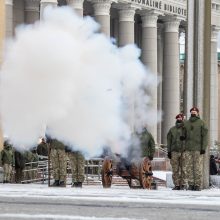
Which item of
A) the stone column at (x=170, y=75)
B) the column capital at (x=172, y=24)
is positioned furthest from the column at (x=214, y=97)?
the column capital at (x=172, y=24)

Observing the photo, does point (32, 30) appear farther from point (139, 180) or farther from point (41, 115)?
point (139, 180)

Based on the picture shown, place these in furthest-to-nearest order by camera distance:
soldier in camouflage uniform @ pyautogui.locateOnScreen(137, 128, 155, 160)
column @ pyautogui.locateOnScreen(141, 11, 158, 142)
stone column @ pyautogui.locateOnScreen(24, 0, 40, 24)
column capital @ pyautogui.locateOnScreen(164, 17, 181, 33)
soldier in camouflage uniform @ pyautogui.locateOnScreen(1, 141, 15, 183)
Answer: column capital @ pyautogui.locateOnScreen(164, 17, 181, 33) < column @ pyautogui.locateOnScreen(141, 11, 158, 142) < stone column @ pyautogui.locateOnScreen(24, 0, 40, 24) < soldier in camouflage uniform @ pyautogui.locateOnScreen(1, 141, 15, 183) < soldier in camouflage uniform @ pyautogui.locateOnScreen(137, 128, 155, 160)

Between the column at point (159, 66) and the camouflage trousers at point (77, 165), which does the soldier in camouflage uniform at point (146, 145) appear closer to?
the camouflage trousers at point (77, 165)

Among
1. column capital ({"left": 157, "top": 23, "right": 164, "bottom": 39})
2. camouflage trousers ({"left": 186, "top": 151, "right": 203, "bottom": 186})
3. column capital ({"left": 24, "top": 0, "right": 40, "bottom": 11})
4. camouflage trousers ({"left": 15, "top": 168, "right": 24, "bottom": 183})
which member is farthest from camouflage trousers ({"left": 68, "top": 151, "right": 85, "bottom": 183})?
column capital ({"left": 157, "top": 23, "right": 164, "bottom": 39})

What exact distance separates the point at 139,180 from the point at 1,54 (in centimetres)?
500

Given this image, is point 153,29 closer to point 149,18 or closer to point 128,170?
point 149,18

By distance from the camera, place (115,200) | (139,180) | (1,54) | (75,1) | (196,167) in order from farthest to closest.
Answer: (75,1) → (1,54) → (139,180) → (196,167) → (115,200)

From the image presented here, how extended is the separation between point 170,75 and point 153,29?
155 inches

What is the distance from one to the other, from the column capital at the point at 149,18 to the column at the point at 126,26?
2.37 meters

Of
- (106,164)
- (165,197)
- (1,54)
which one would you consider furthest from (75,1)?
(165,197)

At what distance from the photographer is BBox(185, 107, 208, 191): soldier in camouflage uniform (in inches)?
703

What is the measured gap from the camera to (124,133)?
1980 centimetres

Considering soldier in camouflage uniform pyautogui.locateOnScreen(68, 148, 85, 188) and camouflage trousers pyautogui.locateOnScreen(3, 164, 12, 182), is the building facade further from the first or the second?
soldier in camouflage uniform pyautogui.locateOnScreen(68, 148, 85, 188)

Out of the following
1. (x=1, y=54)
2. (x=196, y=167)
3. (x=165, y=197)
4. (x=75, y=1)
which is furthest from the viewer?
(x=75, y=1)
